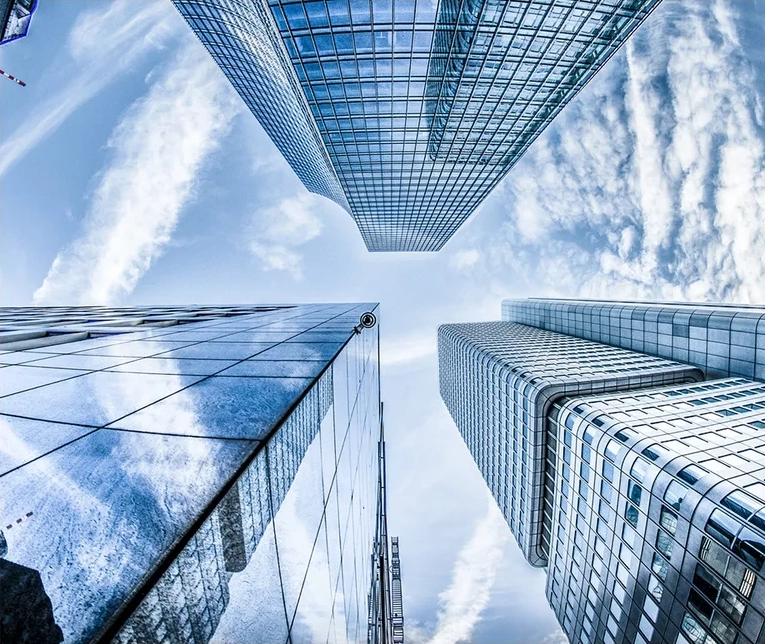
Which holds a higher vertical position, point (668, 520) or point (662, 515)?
point (662, 515)

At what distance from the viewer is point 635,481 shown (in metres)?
29.6

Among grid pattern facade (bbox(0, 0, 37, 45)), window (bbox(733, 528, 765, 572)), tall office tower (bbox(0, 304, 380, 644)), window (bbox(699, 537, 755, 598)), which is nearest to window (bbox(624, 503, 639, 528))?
window (bbox(699, 537, 755, 598))

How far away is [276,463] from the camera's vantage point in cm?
479

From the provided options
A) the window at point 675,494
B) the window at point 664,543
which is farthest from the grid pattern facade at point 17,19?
the window at point 664,543

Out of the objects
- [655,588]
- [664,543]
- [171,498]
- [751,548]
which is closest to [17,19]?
[171,498]

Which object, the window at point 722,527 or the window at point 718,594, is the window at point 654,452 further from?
the window at point 718,594

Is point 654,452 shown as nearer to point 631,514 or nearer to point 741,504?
point 631,514

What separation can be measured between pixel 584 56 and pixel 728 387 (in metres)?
37.9

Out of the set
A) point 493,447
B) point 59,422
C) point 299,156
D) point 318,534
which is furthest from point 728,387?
point 299,156

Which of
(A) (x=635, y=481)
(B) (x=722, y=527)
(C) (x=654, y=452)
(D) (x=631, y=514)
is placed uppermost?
(C) (x=654, y=452)

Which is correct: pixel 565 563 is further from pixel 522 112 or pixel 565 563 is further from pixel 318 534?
pixel 522 112

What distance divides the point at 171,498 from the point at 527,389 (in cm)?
4855

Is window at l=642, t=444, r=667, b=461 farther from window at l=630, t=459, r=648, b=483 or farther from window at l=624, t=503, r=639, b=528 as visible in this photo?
window at l=624, t=503, r=639, b=528

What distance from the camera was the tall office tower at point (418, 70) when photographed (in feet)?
114
